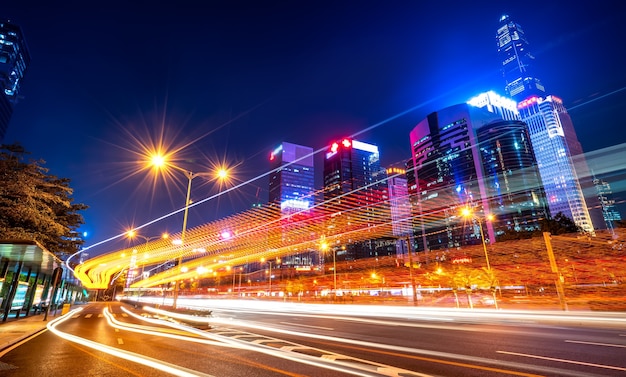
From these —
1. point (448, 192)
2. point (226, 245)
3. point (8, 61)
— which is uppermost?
point (8, 61)

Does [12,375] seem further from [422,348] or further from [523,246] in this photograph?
[523,246]

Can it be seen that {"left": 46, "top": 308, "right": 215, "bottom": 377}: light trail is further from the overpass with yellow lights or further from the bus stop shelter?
the overpass with yellow lights

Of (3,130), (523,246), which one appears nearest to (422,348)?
(523,246)

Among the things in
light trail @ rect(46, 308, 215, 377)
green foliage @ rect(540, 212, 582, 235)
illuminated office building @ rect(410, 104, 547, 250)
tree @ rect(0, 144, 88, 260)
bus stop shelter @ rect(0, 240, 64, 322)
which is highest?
illuminated office building @ rect(410, 104, 547, 250)

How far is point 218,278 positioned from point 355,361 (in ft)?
463

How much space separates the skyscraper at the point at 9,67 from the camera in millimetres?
120969

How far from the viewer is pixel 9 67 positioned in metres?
126

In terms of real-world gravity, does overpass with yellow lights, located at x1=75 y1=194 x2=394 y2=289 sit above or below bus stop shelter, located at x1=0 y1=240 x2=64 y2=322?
above

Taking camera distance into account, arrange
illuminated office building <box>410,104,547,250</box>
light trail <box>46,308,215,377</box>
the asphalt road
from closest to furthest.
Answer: light trail <box>46,308,215,377</box>, the asphalt road, illuminated office building <box>410,104,547,250</box>

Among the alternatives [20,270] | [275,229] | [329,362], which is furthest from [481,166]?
[20,270]

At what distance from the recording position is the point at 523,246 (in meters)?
56.4

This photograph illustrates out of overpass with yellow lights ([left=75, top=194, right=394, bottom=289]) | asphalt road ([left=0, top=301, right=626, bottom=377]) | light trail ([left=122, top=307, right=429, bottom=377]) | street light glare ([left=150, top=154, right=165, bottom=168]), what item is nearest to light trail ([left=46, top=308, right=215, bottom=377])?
asphalt road ([left=0, top=301, right=626, bottom=377])

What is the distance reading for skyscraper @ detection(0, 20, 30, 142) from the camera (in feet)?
397

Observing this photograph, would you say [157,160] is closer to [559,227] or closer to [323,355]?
[323,355]
